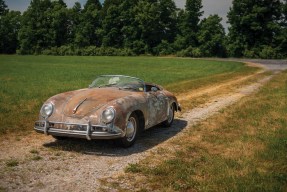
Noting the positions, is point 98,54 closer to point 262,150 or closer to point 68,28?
point 68,28

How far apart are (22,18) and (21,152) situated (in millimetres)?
105936

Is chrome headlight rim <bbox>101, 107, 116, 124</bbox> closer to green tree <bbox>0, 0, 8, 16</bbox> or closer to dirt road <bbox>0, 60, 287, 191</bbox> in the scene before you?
dirt road <bbox>0, 60, 287, 191</bbox>

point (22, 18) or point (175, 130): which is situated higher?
point (22, 18)

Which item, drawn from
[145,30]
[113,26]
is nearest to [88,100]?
[145,30]

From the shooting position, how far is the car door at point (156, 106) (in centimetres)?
833

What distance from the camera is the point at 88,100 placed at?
7.32 m

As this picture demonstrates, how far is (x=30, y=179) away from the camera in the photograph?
5.43m

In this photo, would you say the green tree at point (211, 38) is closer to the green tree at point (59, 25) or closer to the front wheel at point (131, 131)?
the green tree at point (59, 25)

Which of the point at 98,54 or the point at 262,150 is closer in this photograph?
the point at 262,150

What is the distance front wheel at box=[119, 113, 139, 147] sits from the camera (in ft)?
→ 23.9

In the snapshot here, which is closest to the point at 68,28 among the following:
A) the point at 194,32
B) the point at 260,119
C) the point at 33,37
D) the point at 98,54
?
the point at 33,37

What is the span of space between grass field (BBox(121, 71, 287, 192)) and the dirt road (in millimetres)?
443

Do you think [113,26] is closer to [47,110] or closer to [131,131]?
[47,110]

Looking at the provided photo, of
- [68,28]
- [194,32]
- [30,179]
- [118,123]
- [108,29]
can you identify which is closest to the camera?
[30,179]
